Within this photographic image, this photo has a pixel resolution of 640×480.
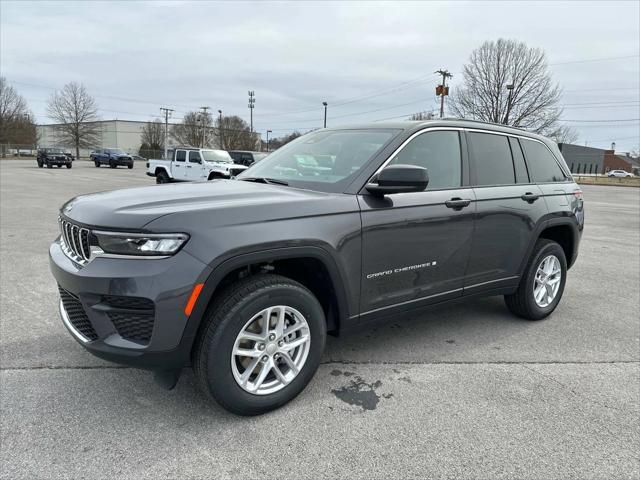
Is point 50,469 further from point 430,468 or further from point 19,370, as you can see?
point 430,468

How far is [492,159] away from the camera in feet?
13.3

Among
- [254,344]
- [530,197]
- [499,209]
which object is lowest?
[254,344]

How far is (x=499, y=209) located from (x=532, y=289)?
0.97m

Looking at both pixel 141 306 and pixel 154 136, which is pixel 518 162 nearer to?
pixel 141 306

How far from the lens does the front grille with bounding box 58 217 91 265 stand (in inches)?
102

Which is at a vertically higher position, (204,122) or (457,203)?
(204,122)

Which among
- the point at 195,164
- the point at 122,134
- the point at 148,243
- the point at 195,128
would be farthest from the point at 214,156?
the point at 122,134

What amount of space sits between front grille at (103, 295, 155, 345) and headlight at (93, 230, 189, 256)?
237mm

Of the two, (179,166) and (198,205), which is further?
(179,166)

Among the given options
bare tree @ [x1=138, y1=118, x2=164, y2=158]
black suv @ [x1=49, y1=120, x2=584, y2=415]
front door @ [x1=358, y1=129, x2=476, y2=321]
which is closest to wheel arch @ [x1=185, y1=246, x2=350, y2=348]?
black suv @ [x1=49, y1=120, x2=584, y2=415]

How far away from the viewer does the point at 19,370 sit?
10.6ft

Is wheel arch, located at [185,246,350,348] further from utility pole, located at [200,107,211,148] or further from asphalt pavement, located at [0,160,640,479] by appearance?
utility pole, located at [200,107,211,148]

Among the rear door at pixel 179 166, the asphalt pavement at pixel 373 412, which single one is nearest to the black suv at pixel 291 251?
the asphalt pavement at pixel 373 412

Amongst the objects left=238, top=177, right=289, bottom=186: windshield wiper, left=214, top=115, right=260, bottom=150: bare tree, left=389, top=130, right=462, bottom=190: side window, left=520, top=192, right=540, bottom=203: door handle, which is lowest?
left=520, top=192, right=540, bottom=203: door handle
